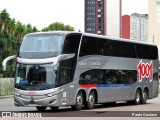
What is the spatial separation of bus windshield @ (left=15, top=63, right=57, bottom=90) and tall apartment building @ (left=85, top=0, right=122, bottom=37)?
154189 mm

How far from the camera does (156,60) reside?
34062 mm

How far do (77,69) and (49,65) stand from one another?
183 cm

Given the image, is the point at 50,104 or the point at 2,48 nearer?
the point at 50,104

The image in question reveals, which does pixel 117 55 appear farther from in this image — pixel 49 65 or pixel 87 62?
pixel 49 65

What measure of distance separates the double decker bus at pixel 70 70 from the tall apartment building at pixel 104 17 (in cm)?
14864

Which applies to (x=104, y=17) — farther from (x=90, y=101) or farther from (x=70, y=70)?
(x=70, y=70)

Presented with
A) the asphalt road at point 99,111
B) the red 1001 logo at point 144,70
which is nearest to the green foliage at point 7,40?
the red 1001 logo at point 144,70

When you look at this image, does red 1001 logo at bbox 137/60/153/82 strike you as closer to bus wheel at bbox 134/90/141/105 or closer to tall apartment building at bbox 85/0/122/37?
bus wheel at bbox 134/90/141/105

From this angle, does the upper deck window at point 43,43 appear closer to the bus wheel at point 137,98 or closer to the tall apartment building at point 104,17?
the bus wheel at point 137,98

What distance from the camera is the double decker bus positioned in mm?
23109

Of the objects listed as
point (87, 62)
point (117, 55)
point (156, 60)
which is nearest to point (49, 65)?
point (87, 62)

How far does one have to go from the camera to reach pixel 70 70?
2400 centimetres

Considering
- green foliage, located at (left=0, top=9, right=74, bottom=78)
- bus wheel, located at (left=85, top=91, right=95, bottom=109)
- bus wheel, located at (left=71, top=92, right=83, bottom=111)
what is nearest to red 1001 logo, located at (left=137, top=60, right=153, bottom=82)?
bus wheel, located at (left=85, top=91, right=95, bottom=109)

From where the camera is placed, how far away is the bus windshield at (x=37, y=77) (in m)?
23.1
